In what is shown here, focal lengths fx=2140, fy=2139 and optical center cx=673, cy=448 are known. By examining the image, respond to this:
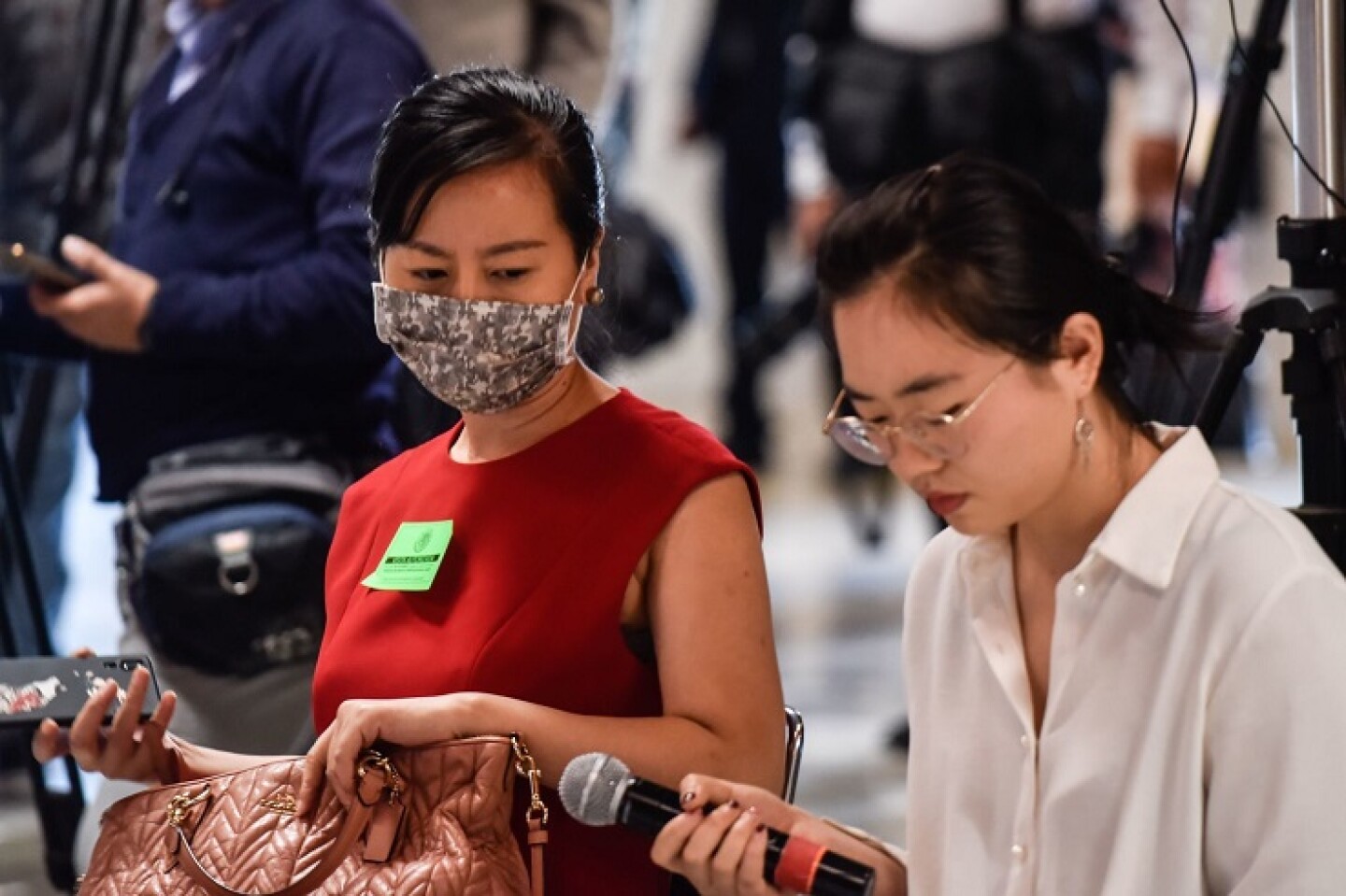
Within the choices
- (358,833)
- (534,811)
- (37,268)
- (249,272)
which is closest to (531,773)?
(534,811)

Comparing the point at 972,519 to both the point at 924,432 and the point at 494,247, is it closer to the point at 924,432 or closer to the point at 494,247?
the point at 924,432

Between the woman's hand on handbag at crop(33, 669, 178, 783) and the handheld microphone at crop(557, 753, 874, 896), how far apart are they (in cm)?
58

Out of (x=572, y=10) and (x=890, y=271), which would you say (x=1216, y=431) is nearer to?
(x=890, y=271)

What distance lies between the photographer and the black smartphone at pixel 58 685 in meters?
2.08

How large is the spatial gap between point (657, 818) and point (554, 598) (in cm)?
41

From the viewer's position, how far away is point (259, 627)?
9.09ft

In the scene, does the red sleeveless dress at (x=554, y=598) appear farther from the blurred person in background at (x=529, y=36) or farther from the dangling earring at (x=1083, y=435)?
the blurred person in background at (x=529, y=36)

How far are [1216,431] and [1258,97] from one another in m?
0.48

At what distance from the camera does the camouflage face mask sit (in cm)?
207

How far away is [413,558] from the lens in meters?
2.12

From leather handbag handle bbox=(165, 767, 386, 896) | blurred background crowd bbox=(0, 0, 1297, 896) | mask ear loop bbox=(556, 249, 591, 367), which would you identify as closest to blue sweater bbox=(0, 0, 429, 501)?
blurred background crowd bbox=(0, 0, 1297, 896)

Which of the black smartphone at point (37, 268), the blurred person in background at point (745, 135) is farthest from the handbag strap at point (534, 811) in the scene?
the blurred person in background at point (745, 135)

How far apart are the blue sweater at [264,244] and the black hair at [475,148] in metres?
0.67

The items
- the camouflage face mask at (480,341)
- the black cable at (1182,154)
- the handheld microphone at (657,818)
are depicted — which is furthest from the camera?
the black cable at (1182,154)
